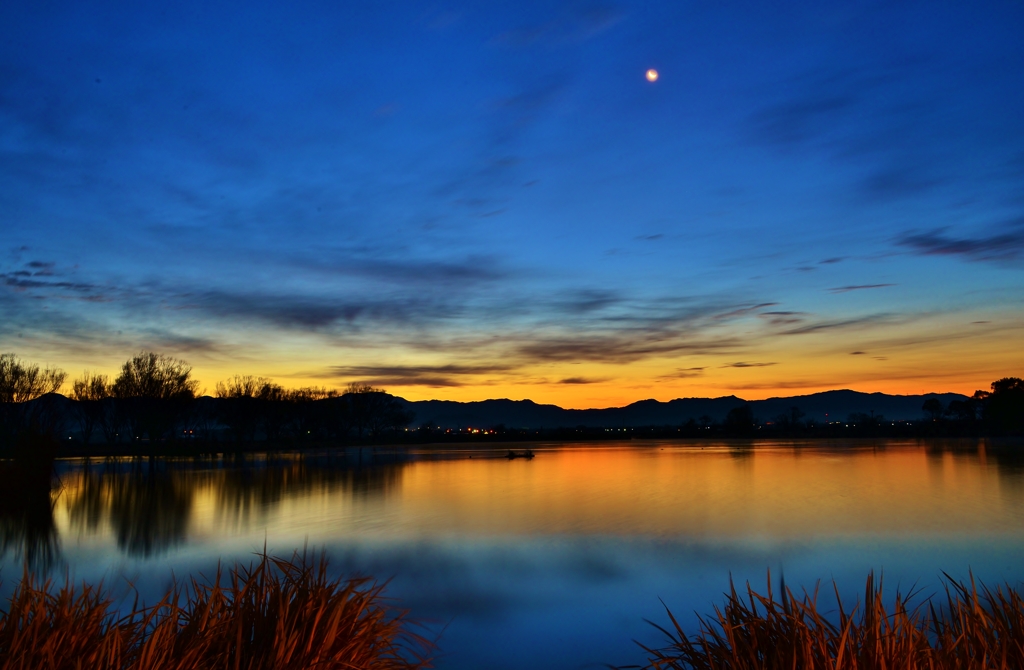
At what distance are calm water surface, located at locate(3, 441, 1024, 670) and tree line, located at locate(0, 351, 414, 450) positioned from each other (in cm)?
1173

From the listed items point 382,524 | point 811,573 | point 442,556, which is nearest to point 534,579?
point 442,556

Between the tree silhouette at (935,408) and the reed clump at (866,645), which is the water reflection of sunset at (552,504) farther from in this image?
the tree silhouette at (935,408)

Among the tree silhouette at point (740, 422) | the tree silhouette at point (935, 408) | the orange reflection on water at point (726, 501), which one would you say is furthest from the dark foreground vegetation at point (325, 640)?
the tree silhouette at point (935, 408)

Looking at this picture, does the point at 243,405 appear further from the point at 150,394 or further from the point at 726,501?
the point at 726,501

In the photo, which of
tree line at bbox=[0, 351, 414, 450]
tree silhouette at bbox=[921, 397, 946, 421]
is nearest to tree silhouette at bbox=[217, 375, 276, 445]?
tree line at bbox=[0, 351, 414, 450]

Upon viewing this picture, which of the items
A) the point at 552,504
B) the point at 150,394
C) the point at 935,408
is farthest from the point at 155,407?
the point at 935,408

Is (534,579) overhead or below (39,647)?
below

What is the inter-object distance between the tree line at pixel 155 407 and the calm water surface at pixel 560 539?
11.7 meters

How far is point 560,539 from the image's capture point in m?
19.1

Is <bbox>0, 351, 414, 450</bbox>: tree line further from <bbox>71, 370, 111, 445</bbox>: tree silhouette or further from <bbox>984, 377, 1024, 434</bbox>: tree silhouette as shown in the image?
<bbox>984, 377, 1024, 434</bbox>: tree silhouette

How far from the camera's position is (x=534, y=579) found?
14.3 meters

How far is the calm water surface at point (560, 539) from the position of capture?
1191 centimetres

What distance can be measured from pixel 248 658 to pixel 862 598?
421 inches

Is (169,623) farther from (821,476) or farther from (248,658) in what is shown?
(821,476)
